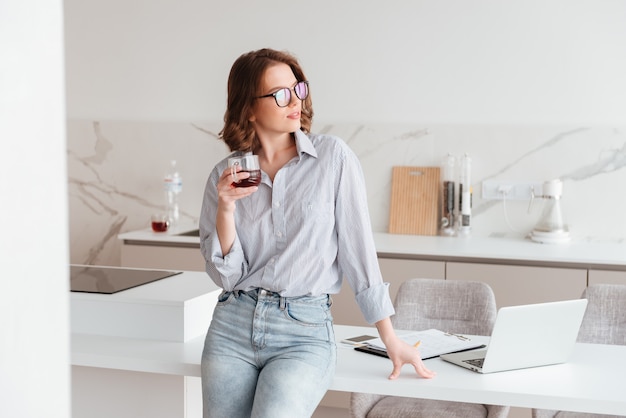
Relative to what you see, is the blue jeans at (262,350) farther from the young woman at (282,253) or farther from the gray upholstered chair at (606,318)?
the gray upholstered chair at (606,318)

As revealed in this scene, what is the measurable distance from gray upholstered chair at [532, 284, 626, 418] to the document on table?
654 mm

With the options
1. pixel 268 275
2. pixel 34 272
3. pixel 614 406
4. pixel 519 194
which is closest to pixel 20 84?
pixel 34 272

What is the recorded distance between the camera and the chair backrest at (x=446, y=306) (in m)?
2.65

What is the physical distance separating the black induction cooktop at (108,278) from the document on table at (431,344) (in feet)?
2.51

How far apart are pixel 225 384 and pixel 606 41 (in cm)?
289

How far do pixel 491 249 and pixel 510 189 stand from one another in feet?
1.81

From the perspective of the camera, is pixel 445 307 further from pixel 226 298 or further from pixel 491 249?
pixel 226 298

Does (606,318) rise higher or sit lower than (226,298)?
lower

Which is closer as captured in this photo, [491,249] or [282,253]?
[282,253]

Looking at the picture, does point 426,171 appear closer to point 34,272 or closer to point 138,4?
point 138,4

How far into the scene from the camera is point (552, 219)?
151 inches

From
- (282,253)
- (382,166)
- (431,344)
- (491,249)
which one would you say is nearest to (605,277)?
(491,249)

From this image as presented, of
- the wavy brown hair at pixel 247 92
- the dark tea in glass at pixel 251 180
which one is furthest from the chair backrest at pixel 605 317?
the dark tea in glass at pixel 251 180

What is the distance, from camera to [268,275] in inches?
70.9
